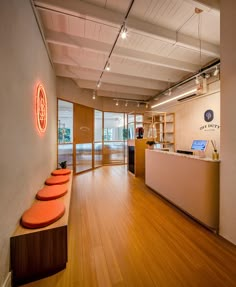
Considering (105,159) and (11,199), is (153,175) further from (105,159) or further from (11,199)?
(105,159)

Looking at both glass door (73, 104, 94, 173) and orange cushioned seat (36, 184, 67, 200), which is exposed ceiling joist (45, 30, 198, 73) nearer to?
glass door (73, 104, 94, 173)

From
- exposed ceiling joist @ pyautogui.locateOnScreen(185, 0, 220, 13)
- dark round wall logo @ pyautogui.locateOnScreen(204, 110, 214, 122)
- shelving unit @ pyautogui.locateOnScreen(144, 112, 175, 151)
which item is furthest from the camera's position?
shelving unit @ pyautogui.locateOnScreen(144, 112, 175, 151)

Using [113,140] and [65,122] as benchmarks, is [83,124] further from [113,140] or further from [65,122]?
[113,140]

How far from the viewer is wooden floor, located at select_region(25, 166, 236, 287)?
4.72 feet

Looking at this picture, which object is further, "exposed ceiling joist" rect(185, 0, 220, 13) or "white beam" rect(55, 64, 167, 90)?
"white beam" rect(55, 64, 167, 90)

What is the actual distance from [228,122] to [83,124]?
495cm

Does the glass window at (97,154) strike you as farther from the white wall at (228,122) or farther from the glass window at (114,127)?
the white wall at (228,122)

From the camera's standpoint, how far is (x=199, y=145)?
4.57m

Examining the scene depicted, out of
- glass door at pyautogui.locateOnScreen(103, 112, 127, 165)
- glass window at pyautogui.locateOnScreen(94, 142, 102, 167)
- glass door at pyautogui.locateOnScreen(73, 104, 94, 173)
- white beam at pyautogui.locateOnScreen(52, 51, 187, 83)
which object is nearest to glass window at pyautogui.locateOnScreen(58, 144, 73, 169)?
glass door at pyautogui.locateOnScreen(73, 104, 94, 173)

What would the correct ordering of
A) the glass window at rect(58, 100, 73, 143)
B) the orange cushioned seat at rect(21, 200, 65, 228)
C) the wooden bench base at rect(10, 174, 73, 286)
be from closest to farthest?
the wooden bench base at rect(10, 174, 73, 286) → the orange cushioned seat at rect(21, 200, 65, 228) → the glass window at rect(58, 100, 73, 143)

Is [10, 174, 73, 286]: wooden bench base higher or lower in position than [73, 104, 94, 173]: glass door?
lower

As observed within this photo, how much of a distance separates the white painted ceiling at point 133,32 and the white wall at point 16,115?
711 millimetres

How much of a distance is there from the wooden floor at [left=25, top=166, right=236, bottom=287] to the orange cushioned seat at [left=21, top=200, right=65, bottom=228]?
55 centimetres

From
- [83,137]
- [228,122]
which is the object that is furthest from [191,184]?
[83,137]
